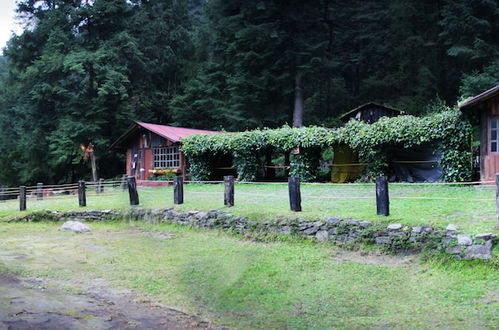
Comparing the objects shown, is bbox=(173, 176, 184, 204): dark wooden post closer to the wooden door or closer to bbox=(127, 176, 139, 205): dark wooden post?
bbox=(127, 176, 139, 205): dark wooden post

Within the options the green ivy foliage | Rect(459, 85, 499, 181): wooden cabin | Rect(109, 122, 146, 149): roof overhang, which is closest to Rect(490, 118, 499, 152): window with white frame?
A: Rect(459, 85, 499, 181): wooden cabin

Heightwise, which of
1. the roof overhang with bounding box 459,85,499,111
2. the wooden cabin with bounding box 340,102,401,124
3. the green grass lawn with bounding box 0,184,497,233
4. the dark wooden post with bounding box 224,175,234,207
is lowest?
the green grass lawn with bounding box 0,184,497,233

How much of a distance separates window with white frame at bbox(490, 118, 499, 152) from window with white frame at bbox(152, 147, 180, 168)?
1533 centimetres

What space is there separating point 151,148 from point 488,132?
17309 millimetres

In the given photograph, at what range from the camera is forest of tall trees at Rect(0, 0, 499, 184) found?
104ft

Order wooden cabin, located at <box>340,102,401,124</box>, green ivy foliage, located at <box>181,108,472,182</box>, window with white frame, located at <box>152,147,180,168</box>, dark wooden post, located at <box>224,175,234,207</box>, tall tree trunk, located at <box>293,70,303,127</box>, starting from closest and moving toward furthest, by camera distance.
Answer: dark wooden post, located at <box>224,175,234,207</box>
green ivy foliage, located at <box>181,108,472,182</box>
wooden cabin, located at <box>340,102,401,124</box>
window with white frame, located at <box>152,147,180,168</box>
tall tree trunk, located at <box>293,70,303,127</box>

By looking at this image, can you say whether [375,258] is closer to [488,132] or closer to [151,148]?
[488,132]

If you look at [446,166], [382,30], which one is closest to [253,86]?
[382,30]

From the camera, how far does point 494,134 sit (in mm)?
14750

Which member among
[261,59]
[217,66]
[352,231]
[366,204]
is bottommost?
[352,231]

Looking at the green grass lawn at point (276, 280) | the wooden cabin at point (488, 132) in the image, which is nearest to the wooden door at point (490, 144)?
the wooden cabin at point (488, 132)

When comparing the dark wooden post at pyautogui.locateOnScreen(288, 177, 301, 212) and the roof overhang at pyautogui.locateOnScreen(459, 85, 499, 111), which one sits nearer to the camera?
the dark wooden post at pyautogui.locateOnScreen(288, 177, 301, 212)

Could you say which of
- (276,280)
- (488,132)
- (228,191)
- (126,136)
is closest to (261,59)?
(126,136)

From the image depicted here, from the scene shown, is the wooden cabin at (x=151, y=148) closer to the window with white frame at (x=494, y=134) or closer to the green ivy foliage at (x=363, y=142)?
the green ivy foliage at (x=363, y=142)
